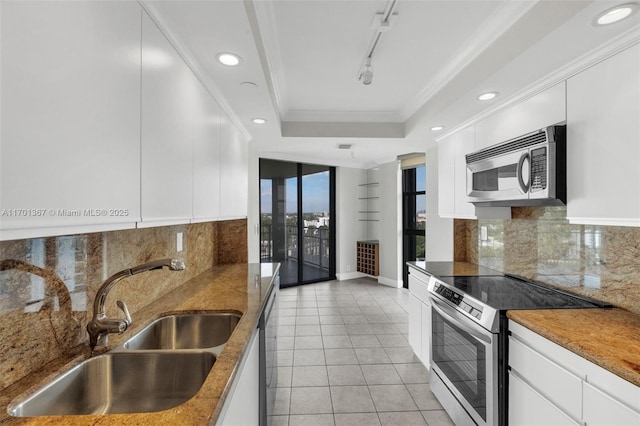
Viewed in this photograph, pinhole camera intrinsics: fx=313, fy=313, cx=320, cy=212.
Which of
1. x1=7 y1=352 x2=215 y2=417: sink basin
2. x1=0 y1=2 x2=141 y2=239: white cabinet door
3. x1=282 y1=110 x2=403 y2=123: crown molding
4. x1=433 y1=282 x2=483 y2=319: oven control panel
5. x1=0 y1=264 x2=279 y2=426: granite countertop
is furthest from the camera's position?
x1=282 y1=110 x2=403 y2=123: crown molding

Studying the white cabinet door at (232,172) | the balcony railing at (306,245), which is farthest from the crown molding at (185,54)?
the balcony railing at (306,245)

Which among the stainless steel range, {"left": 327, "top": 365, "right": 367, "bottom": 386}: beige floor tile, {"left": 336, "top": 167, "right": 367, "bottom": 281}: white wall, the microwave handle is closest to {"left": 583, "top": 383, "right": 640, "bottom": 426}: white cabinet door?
the stainless steel range

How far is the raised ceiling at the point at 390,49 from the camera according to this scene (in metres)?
1.41

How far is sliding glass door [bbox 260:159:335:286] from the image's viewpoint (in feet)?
17.1

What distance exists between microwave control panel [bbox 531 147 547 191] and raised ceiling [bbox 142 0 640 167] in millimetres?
440

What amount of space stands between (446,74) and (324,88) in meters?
1.01

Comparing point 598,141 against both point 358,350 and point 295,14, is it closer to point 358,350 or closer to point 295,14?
point 295,14

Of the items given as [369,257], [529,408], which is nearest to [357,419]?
[529,408]

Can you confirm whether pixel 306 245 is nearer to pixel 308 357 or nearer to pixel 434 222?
pixel 434 222

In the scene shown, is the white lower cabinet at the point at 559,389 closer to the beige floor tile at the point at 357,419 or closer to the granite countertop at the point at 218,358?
the beige floor tile at the point at 357,419

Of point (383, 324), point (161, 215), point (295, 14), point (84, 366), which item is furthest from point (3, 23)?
point (383, 324)

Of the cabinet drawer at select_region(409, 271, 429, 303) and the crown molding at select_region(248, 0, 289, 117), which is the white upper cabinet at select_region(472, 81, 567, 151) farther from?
the crown molding at select_region(248, 0, 289, 117)

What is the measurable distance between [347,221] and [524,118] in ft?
13.9

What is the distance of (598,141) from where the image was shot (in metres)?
1.53
